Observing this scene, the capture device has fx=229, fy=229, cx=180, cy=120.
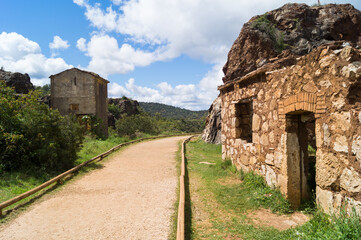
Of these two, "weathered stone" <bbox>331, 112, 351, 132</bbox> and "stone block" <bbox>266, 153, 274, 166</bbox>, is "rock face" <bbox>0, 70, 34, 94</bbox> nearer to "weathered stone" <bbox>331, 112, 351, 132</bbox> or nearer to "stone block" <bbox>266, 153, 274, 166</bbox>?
"stone block" <bbox>266, 153, 274, 166</bbox>

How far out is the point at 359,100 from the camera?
3.19 m

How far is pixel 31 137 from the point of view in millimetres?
7816

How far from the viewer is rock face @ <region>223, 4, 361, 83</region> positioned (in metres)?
21.1

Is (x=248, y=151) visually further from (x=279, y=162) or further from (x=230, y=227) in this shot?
(x=230, y=227)

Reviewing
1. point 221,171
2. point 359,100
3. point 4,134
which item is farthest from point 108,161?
point 359,100

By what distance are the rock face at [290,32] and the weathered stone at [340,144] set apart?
18.3m

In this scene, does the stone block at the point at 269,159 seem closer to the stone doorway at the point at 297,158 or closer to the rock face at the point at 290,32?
the stone doorway at the point at 297,158

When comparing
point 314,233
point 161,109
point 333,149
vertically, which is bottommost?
point 314,233

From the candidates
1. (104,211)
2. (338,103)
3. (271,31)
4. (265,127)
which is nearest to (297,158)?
(265,127)

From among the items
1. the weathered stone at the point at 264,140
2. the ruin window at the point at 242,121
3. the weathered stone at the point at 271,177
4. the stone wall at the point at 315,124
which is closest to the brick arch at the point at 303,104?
the stone wall at the point at 315,124

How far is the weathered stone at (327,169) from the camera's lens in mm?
3518

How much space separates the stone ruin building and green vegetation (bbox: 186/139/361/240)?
0.88 ft

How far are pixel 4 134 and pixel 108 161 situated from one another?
14.6 feet

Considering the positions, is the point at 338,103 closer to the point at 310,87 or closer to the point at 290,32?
the point at 310,87
